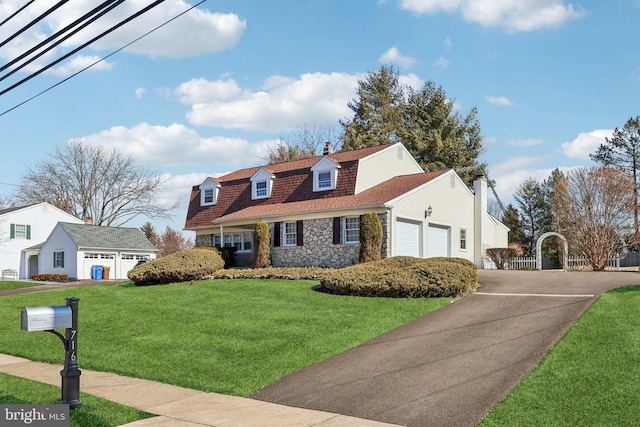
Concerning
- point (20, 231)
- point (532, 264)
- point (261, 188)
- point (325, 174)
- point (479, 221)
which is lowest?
point (532, 264)

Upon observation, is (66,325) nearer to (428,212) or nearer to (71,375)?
(71,375)

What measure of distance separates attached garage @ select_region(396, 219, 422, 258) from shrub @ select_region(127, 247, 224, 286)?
795 centimetres

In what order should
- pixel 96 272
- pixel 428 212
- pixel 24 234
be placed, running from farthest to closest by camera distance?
pixel 24 234 < pixel 96 272 < pixel 428 212

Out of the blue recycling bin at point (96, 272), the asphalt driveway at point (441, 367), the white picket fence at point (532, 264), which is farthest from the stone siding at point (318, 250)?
the blue recycling bin at point (96, 272)

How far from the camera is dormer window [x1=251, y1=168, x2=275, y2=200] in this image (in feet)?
100

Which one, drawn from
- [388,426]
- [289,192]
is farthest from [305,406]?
[289,192]

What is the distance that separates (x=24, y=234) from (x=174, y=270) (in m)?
26.4

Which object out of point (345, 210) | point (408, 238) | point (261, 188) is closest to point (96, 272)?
point (261, 188)

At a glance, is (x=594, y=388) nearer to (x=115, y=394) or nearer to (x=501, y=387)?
(x=501, y=387)

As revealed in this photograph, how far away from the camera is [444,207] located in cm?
2709

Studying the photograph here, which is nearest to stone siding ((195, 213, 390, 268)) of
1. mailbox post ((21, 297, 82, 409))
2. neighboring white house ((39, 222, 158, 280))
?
mailbox post ((21, 297, 82, 409))

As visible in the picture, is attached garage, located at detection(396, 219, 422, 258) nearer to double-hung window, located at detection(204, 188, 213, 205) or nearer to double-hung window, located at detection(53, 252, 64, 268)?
double-hung window, located at detection(204, 188, 213, 205)

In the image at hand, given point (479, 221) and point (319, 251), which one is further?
point (479, 221)

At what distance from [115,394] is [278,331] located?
408 centimetres
